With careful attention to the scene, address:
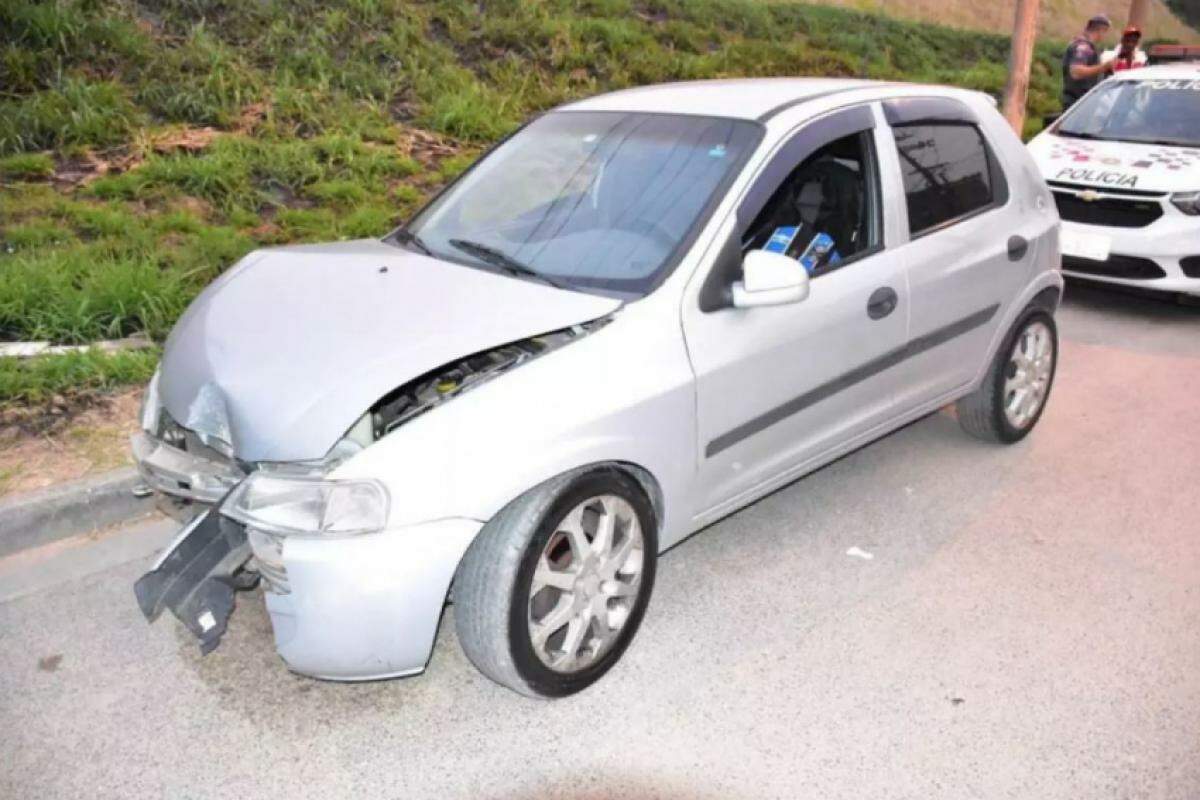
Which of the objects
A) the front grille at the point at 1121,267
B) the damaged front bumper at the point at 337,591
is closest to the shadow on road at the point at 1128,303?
the front grille at the point at 1121,267

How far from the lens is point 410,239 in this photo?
3914mm

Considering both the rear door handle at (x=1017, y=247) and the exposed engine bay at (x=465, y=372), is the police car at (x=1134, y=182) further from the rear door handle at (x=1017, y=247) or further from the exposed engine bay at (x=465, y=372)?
the exposed engine bay at (x=465, y=372)

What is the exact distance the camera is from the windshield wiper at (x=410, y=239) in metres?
3.76

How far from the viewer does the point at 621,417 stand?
2904 mm

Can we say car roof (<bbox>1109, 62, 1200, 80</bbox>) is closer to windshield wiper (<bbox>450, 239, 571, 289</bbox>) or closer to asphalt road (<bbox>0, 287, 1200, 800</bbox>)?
asphalt road (<bbox>0, 287, 1200, 800</bbox>)

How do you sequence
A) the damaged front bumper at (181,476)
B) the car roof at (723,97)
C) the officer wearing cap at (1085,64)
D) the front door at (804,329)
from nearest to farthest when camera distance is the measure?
the damaged front bumper at (181,476), the front door at (804,329), the car roof at (723,97), the officer wearing cap at (1085,64)

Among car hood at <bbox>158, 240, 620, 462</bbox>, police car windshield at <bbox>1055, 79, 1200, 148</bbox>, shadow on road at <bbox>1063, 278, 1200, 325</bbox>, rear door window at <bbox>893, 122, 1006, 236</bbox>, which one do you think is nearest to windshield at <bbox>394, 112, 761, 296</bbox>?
car hood at <bbox>158, 240, 620, 462</bbox>

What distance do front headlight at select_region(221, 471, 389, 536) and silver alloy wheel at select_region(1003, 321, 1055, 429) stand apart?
318cm

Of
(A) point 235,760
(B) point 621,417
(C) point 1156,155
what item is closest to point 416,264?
(B) point 621,417

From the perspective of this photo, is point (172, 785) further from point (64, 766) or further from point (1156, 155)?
point (1156, 155)

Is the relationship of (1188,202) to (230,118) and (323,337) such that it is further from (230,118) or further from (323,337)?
(230,118)

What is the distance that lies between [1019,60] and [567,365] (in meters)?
8.66

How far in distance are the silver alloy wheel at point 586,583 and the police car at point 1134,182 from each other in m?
4.72

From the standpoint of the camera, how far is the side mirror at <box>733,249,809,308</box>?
10.2 ft
